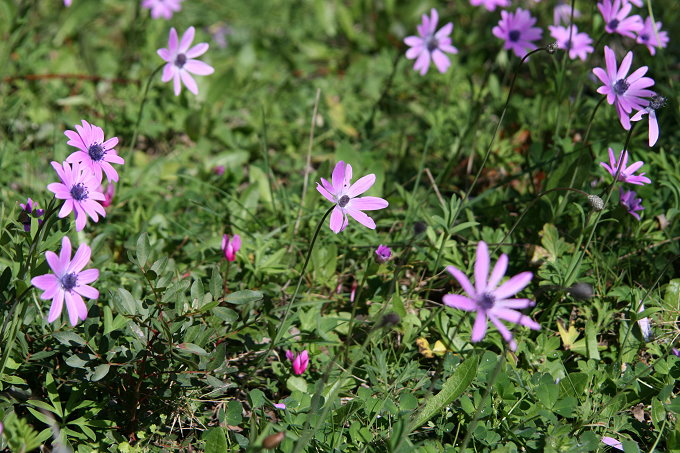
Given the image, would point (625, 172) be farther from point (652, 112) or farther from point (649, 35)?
point (649, 35)

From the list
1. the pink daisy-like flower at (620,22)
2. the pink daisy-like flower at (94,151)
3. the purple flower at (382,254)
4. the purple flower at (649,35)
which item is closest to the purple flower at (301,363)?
the purple flower at (382,254)

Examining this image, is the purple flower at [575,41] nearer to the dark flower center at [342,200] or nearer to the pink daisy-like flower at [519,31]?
the pink daisy-like flower at [519,31]

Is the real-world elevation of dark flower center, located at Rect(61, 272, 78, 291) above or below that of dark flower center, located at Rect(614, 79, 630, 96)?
below

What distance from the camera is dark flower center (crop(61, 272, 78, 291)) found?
1.67m

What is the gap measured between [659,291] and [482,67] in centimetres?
215

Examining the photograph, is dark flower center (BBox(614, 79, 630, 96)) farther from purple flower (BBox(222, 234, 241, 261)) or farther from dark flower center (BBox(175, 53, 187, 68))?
dark flower center (BBox(175, 53, 187, 68))

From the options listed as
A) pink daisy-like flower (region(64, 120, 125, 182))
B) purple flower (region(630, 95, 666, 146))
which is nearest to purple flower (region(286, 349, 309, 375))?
pink daisy-like flower (region(64, 120, 125, 182))

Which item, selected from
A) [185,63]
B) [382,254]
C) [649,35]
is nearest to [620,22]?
[649,35]

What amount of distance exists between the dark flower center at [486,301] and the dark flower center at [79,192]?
42.6 inches

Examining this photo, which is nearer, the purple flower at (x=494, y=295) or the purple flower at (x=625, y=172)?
the purple flower at (x=494, y=295)

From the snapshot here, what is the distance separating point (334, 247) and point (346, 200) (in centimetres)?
57

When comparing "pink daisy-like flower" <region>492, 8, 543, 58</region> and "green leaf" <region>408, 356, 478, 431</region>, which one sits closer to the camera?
"green leaf" <region>408, 356, 478, 431</region>

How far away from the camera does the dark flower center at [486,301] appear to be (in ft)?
5.12

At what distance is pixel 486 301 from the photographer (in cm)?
156
